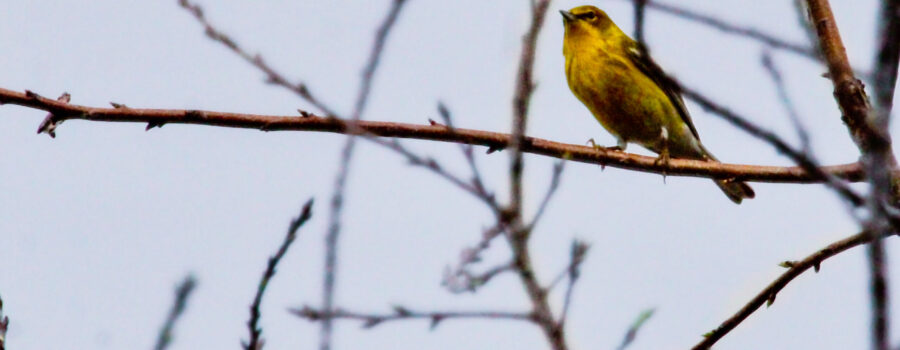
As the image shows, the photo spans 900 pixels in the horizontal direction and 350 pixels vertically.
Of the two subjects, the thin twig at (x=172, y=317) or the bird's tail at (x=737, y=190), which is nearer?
the thin twig at (x=172, y=317)

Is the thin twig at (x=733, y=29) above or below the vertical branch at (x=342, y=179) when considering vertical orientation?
above

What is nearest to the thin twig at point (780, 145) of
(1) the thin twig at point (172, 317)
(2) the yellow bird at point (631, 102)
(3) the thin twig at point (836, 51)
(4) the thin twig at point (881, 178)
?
(4) the thin twig at point (881, 178)

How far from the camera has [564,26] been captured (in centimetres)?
966

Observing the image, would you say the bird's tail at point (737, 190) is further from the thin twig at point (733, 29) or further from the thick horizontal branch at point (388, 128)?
the thin twig at point (733, 29)

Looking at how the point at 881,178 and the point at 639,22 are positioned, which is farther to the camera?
the point at 639,22

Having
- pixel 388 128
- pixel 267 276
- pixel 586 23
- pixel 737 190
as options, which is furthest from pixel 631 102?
pixel 267 276

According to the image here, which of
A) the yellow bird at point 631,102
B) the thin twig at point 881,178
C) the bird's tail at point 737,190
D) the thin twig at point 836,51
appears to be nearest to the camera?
the thin twig at point 881,178

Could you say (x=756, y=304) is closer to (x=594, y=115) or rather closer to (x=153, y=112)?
(x=153, y=112)

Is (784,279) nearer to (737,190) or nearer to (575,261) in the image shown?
(575,261)

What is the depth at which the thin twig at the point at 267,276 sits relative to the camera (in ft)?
6.42

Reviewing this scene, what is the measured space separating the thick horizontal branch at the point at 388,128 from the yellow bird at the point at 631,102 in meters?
3.12

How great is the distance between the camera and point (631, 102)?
8.52m

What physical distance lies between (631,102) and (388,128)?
4.29 m

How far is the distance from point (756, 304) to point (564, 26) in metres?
5.60
